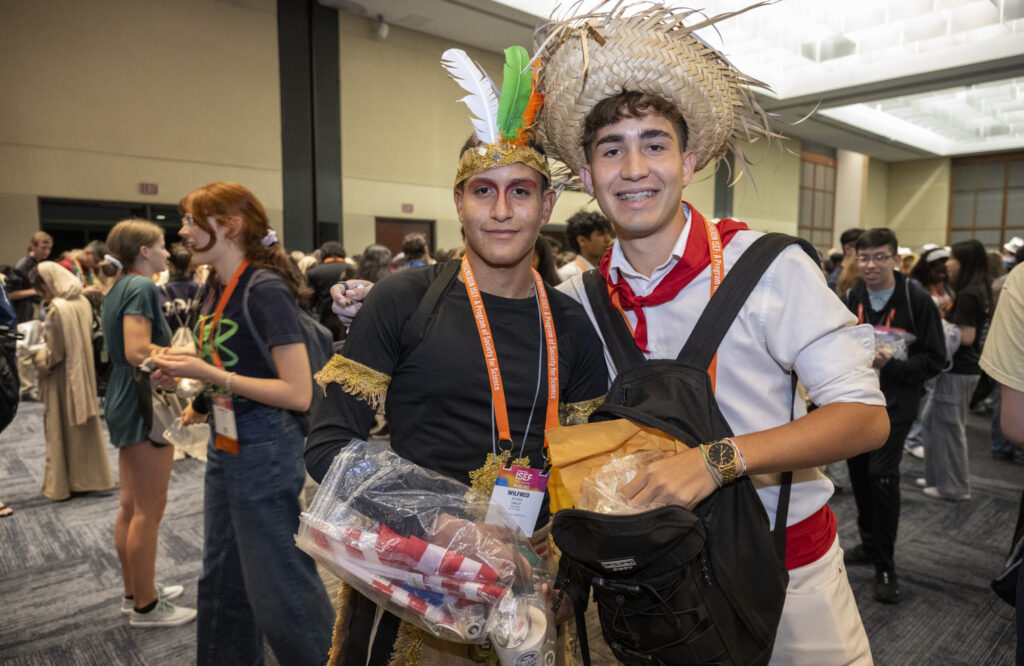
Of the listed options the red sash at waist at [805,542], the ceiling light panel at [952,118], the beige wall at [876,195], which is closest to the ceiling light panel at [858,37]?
the ceiling light panel at [952,118]

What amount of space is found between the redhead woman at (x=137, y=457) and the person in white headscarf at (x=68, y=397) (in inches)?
64.7

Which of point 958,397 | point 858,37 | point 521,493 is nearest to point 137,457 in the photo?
point 521,493

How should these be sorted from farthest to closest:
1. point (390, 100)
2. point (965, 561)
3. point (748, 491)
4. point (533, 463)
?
point (390, 100) < point (965, 561) < point (533, 463) < point (748, 491)

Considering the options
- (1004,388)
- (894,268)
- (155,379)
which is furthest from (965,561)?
(155,379)

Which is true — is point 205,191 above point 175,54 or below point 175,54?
below

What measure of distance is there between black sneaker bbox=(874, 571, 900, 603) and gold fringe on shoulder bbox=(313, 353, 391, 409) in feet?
9.43

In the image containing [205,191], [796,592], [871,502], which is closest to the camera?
[796,592]

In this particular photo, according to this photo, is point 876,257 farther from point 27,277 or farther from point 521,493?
point 27,277

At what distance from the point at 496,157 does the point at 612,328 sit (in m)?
0.44

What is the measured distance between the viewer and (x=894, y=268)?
127 inches

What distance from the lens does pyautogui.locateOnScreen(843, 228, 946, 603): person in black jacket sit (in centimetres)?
295

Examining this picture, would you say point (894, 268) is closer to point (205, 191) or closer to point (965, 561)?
point (965, 561)

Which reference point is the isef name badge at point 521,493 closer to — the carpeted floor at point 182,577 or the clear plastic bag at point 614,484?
the clear plastic bag at point 614,484

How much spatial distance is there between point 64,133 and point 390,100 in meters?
4.25
